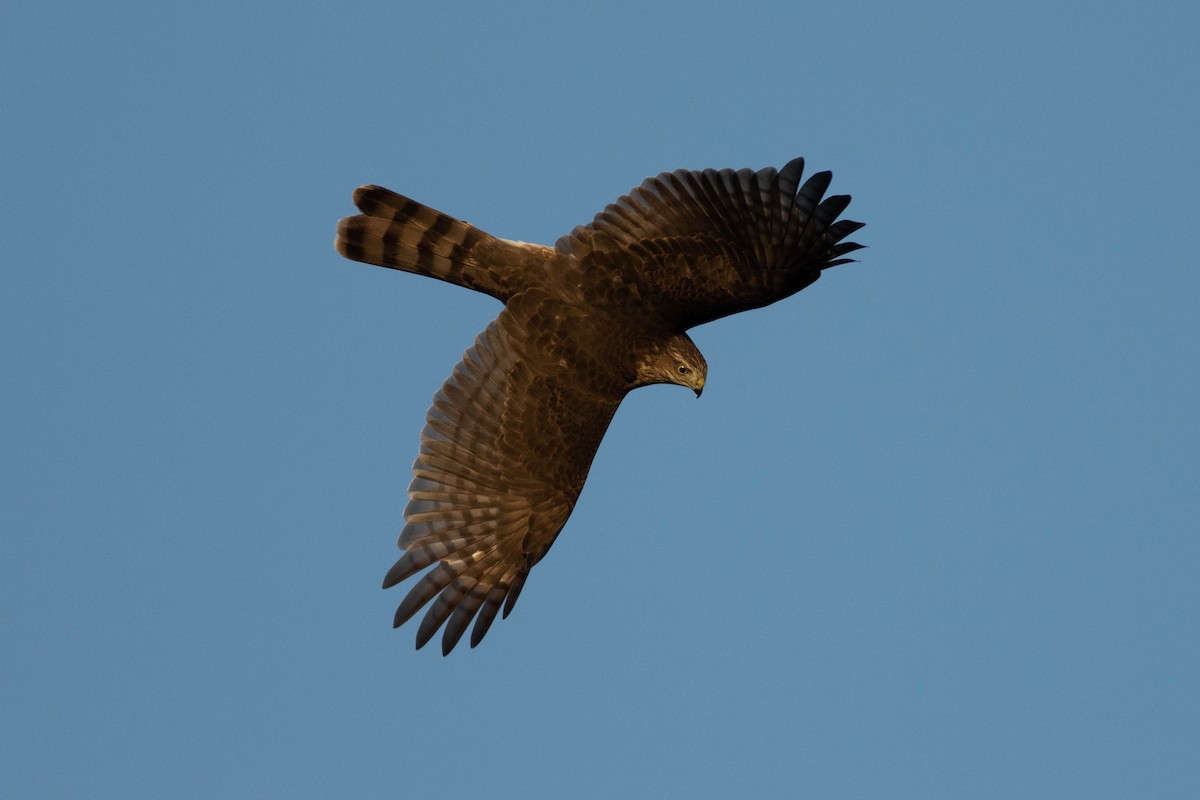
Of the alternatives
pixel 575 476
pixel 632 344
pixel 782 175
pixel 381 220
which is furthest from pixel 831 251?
pixel 381 220

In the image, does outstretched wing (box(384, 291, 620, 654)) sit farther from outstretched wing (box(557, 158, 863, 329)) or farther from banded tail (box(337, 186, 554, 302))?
outstretched wing (box(557, 158, 863, 329))

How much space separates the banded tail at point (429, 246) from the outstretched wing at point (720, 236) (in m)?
0.37

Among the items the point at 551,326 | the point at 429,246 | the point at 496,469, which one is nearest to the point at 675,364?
the point at 551,326

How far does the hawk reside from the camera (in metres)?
10.5

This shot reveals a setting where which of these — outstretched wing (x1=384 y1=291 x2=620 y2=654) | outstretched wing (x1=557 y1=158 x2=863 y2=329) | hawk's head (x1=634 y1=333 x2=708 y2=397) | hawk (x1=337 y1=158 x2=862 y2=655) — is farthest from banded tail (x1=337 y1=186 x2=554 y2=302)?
hawk's head (x1=634 y1=333 x2=708 y2=397)

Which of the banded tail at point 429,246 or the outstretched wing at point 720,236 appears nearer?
the outstretched wing at point 720,236

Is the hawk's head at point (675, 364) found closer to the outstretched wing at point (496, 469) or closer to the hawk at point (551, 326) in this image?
the hawk at point (551, 326)

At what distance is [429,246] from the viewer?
35.7ft

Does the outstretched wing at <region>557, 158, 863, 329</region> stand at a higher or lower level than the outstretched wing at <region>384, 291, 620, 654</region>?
higher

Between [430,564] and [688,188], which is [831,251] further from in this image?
[430,564]

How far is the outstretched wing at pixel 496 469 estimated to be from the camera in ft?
35.7

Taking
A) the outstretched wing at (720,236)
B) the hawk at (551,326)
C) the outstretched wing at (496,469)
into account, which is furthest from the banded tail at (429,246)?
the outstretched wing at (720,236)

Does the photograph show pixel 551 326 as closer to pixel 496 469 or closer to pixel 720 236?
pixel 496 469

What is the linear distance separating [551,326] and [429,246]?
919 millimetres
